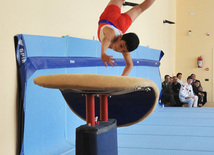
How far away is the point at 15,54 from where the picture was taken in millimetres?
2809

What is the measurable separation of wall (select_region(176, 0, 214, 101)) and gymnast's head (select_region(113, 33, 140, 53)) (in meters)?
10.7

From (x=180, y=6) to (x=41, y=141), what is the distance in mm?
11210

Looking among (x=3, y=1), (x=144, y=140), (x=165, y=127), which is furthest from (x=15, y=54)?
(x=165, y=127)

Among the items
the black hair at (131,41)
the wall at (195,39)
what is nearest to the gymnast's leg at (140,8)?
the black hair at (131,41)

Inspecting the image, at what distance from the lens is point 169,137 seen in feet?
12.3

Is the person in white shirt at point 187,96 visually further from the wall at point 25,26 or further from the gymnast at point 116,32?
the gymnast at point 116,32

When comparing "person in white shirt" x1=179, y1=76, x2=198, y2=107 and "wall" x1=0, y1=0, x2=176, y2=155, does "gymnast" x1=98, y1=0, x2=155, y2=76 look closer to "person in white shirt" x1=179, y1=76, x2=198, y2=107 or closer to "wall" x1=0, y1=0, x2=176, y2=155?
"wall" x1=0, y1=0, x2=176, y2=155

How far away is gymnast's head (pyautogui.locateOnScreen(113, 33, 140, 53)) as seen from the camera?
220 cm

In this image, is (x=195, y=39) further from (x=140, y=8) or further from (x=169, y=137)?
(x=140, y=8)

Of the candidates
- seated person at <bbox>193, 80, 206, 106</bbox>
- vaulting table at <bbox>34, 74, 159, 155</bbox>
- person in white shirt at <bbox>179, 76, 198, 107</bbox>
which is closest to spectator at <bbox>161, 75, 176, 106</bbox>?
person in white shirt at <bbox>179, 76, 198, 107</bbox>

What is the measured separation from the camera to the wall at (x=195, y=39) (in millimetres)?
12258

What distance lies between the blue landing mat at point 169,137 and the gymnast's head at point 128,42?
1.24 meters

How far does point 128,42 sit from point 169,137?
194 cm

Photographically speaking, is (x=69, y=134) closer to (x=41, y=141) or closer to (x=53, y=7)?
(x=41, y=141)
